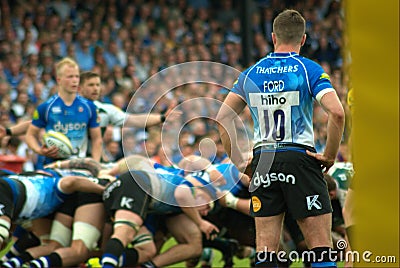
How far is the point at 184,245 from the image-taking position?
7.59 metres

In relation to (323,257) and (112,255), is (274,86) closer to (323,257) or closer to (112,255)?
(323,257)

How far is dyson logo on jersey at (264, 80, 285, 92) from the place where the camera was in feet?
16.2

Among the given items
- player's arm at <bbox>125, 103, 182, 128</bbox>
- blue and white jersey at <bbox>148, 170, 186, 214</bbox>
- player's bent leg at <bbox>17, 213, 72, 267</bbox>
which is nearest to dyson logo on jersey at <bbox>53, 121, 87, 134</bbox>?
player's arm at <bbox>125, 103, 182, 128</bbox>

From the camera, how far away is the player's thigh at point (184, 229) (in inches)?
299

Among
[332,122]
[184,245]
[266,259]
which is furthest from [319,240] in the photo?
[184,245]

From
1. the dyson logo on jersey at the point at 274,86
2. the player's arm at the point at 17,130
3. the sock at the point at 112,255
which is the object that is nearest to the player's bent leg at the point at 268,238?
the dyson logo on jersey at the point at 274,86

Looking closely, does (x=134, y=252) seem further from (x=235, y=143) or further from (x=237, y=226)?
(x=235, y=143)

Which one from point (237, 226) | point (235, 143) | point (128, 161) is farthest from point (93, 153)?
point (235, 143)

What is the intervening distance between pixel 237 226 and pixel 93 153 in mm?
2262

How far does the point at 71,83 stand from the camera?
898cm

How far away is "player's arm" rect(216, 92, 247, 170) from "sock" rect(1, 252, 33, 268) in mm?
2862

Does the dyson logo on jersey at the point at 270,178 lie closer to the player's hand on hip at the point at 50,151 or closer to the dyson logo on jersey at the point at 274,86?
the dyson logo on jersey at the point at 274,86

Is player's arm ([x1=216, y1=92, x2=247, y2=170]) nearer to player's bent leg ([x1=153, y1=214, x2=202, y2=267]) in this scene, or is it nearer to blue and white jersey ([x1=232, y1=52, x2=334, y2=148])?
blue and white jersey ([x1=232, y1=52, x2=334, y2=148])

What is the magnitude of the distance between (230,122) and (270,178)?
496 millimetres
